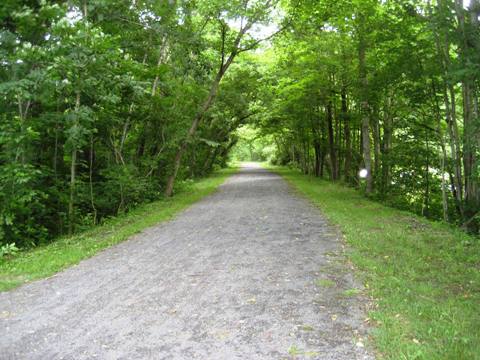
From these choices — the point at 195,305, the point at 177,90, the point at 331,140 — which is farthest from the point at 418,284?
the point at 331,140

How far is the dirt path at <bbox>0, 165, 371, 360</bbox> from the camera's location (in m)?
3.86

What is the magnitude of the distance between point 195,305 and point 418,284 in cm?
293

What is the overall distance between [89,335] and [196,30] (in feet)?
44.6

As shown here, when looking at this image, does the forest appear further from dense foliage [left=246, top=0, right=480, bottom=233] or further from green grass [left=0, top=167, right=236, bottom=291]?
green grass [left=0, top=167, right=236, bottom=291]

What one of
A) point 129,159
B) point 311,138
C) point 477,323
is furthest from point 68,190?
point 311,138

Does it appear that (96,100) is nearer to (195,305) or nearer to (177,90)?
(177,90)

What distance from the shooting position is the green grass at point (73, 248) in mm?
6590

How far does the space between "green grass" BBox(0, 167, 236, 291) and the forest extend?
1.19 m

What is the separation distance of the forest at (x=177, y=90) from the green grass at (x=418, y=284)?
5.33 ft

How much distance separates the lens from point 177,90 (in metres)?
16.0

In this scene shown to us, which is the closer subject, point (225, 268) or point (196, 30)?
point (225, 268)

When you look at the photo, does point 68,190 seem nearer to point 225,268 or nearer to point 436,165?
point 225,268

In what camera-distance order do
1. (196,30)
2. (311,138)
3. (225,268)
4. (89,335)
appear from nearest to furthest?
(89,335) → (225,268) → (196,30) → (311,138)

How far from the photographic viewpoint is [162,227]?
1012cm
